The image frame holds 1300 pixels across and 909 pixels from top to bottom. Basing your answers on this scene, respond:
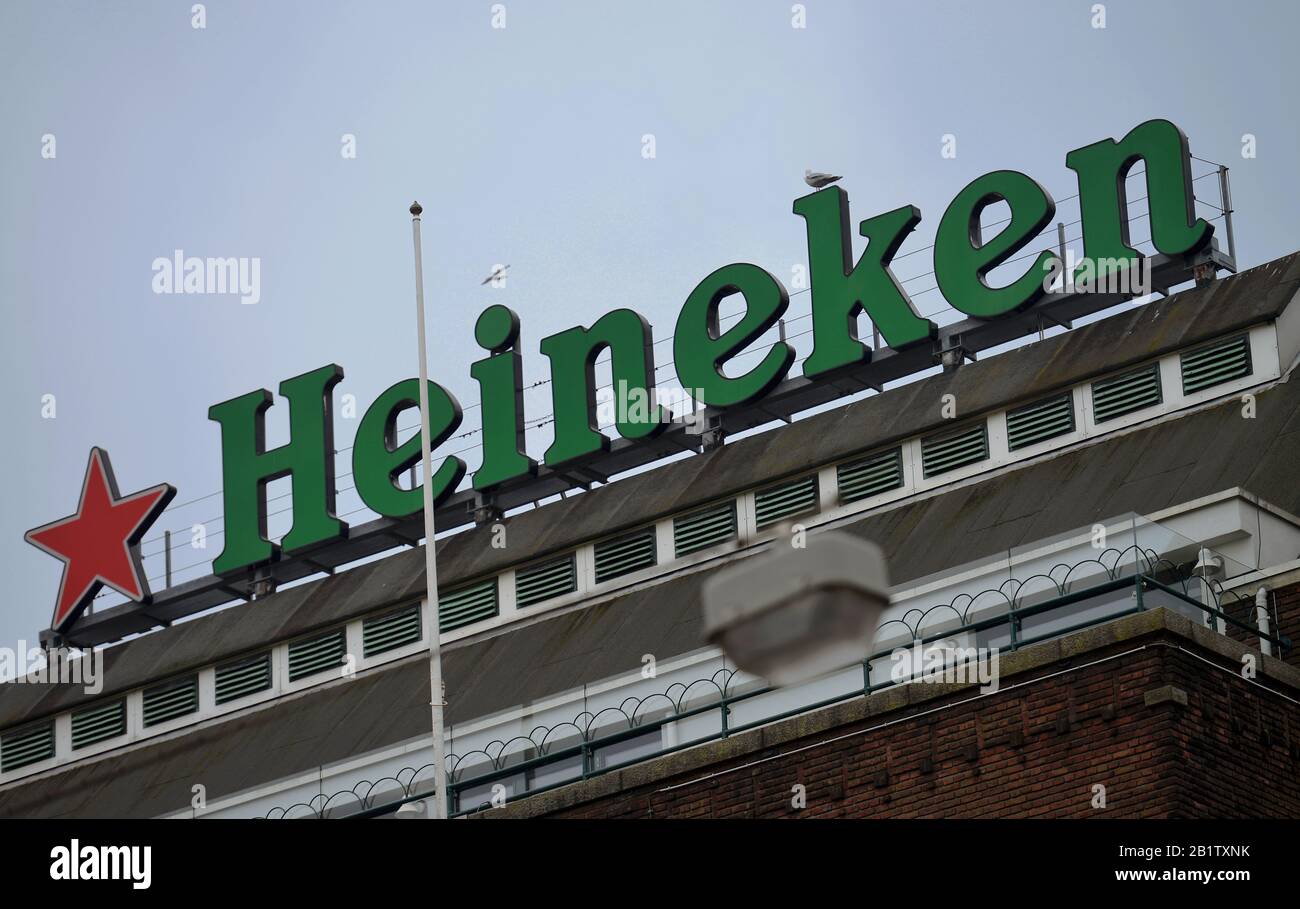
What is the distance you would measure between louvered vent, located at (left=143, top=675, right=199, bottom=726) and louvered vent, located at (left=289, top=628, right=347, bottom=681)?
2.27 metres

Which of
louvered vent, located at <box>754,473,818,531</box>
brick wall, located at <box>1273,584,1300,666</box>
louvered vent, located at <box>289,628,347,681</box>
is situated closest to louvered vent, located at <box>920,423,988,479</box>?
louvered vent, located at <box>754,473,818,531</box>

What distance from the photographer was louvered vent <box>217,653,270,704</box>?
4316 centimetres

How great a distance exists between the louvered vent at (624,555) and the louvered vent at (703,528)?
486 millimetres

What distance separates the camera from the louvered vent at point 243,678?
43.2m

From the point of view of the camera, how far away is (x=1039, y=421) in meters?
36.5

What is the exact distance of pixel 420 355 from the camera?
33969 mm

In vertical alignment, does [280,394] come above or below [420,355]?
above

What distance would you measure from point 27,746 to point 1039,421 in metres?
20.8

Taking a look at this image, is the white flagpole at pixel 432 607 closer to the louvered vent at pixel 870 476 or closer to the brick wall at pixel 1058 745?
the brick wall at pixel 1058 745
